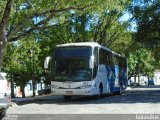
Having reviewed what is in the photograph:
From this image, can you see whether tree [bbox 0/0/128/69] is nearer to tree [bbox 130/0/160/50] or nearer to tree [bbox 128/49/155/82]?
tree [bbox 130/0/160/50]

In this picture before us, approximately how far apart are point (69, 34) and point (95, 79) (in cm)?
2140

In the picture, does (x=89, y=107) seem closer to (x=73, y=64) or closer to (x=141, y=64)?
(x=73, y=64)

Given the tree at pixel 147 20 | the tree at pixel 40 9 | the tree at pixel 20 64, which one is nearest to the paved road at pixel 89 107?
the tree at pixel 40 9

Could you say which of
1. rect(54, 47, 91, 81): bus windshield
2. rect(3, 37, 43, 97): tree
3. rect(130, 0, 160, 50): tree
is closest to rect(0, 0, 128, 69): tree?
rect(54, 47, 91, 81): bus windshield

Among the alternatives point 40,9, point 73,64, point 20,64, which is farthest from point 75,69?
point 20,64

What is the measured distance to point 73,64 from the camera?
91.2ft

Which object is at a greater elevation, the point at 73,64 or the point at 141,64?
the point at 141,64

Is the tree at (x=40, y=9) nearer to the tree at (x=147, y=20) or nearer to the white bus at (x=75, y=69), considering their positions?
the white bus at (x=75, y=69)

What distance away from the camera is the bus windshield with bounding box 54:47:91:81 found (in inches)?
1086

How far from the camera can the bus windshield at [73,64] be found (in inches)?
1086

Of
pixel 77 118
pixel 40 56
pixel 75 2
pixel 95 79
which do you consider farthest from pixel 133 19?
pixel 77 118

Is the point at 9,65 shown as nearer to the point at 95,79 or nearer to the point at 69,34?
the point at 69,34

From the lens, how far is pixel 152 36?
4372cm

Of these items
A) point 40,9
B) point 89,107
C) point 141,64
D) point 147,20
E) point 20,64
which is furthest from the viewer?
point 141,64
